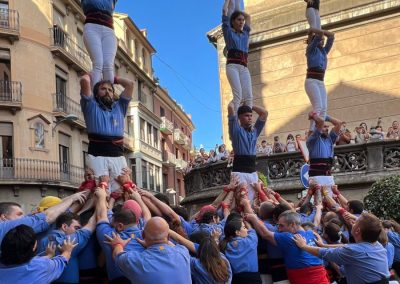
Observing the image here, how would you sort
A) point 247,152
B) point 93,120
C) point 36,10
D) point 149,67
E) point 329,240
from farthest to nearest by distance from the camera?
point 149,67 < point 36,10 < point 247,152 < point 329,240 < point 93,120

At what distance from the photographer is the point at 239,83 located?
8.49 meters

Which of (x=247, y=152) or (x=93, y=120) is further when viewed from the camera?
(x=247, y=152)

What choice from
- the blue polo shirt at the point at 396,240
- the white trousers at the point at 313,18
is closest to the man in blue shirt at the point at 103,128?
the blue polo shirt at the point at 396,240

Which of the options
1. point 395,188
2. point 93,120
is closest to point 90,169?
point 93,120

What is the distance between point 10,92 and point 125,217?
23.4 metres

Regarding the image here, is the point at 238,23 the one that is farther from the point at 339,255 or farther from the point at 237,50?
the point at 339,255

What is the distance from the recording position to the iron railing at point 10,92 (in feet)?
85.4

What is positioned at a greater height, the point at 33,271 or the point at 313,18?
the point at 313,18

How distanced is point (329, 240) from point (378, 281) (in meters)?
1.56

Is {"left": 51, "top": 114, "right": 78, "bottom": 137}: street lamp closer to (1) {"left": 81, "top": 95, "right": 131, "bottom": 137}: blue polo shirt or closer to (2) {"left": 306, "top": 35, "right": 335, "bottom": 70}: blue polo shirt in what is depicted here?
(2) {"left": 306, "top": 35, "right": 335, "bottom": 70}: blue polo shirt

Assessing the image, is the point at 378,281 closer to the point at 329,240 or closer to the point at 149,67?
the point at 329,240

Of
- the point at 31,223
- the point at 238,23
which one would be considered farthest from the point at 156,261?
the point at 238,23

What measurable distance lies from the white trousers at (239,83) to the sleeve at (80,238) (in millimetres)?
4220

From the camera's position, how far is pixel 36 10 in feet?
91.3
